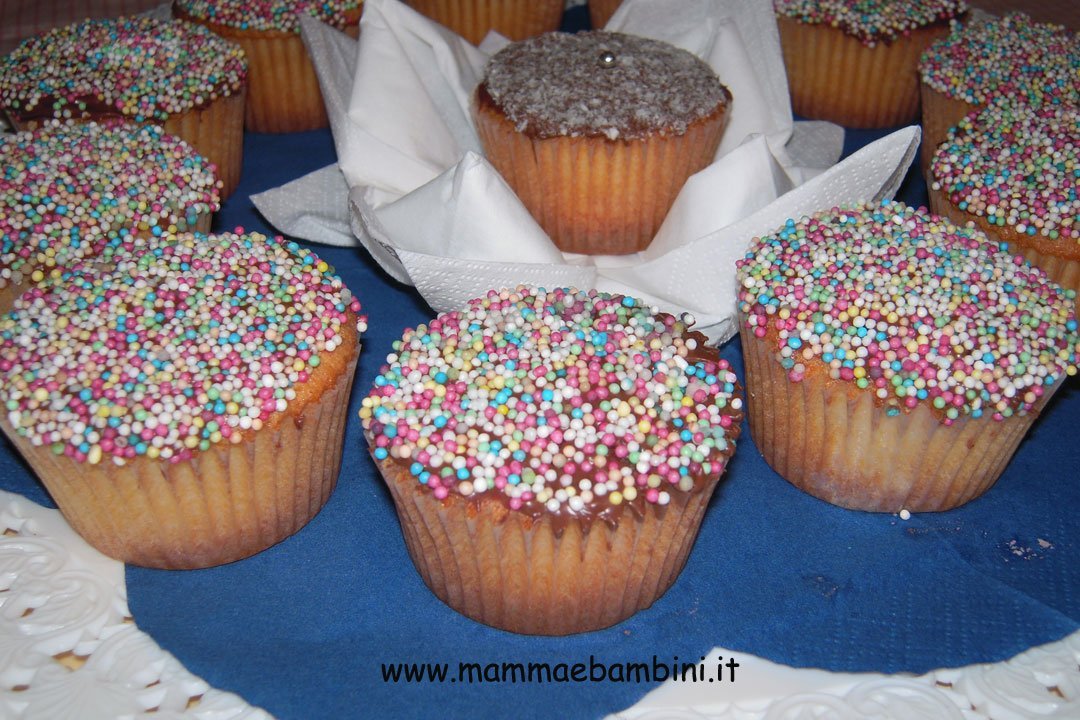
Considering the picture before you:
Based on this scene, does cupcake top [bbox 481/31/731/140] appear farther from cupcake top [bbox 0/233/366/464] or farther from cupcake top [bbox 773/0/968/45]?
→ cupcake top [bbox 0/233/366/464]

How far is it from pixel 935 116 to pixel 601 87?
1324 millimetres

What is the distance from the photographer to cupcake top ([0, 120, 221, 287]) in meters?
2.57

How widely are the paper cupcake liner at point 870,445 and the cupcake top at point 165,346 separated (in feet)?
3.47

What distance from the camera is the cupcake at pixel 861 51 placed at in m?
3.75

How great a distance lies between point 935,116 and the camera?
358 centimetres

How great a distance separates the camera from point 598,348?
7.17ft

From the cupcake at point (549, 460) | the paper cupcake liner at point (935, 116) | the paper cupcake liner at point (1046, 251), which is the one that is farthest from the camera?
the paper cupcake liner at point (935, 116)

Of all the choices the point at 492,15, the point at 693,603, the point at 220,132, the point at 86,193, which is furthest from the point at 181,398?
the point at 492,15

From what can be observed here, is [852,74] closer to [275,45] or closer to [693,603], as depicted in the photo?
[275,45]

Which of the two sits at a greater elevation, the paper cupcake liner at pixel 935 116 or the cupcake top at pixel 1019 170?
the cupcake top at pixel 1019 170

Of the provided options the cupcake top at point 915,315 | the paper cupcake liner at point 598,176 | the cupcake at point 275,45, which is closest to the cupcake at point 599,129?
the paper cupcake liner at point 598,176

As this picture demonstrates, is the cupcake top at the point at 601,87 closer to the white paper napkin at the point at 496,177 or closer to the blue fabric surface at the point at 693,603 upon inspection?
the white paper napkin at the point at 496,177

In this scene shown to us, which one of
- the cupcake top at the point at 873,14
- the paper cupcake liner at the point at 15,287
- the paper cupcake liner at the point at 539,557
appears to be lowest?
the paper cupcake liner at the point at 539,557

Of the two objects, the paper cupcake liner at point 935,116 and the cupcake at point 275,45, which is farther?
the cupcake at point 275,45
